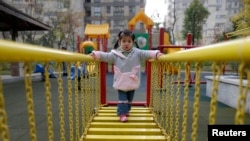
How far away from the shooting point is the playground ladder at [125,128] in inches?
98.1

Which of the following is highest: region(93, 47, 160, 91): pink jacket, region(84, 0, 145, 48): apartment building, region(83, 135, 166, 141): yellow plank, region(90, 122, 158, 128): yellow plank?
region(84, 0, 145, 48): apartment building

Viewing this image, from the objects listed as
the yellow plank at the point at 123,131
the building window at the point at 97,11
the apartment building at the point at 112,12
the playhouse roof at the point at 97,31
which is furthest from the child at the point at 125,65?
the building window at the point at 97,11

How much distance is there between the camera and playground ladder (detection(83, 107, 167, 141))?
249cm

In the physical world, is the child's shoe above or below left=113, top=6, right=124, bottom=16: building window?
below

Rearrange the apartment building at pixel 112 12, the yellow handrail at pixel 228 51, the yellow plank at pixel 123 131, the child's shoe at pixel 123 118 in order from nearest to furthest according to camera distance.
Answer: the yellow handrail at pixel 228 51, the yellow plank at pixel 123 131, the child's shoe at pixel 123 118, the apartment building at pixel 112 12

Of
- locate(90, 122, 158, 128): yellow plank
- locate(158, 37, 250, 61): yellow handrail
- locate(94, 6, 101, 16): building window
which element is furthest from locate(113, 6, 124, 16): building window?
locate(158, 37, 250, 61): yellow handrail

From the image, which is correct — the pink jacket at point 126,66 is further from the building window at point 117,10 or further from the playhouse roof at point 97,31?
the building window at point 117,10

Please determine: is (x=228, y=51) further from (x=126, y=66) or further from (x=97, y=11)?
(x=97, y=11)

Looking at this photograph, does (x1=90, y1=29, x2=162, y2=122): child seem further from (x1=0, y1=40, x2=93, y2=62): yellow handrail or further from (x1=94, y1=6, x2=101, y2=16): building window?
(x1=94, y1=6, x2=101, y2=16): building window

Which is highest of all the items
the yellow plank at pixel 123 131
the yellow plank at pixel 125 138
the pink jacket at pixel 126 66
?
the pink jacket at pixel 126 66

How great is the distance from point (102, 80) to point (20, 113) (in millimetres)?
1537

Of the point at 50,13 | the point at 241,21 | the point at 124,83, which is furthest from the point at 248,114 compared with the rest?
the point at 50,13

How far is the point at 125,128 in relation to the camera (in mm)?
2762

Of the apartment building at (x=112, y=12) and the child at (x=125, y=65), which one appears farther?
the apartment building at (x=112, y=12)
